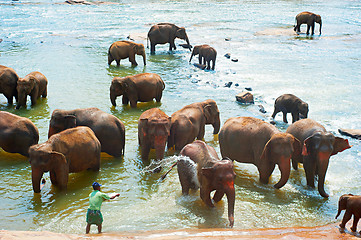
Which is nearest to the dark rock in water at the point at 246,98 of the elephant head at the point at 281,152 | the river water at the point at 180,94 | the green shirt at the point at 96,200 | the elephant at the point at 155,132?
the river water at the point at 180,94

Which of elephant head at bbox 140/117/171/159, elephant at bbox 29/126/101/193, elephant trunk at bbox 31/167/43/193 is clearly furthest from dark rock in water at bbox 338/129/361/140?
elephant trunk at bbox 31/167/43/193

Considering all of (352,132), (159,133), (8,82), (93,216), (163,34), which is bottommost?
(352,132)

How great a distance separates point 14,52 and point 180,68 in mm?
8032

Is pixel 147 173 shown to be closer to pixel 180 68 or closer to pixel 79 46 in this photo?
pixel 180 68

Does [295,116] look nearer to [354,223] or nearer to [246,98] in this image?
[246,98]

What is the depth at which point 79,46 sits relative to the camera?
22.6 metres

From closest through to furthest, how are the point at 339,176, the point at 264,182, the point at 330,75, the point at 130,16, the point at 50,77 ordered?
the point at 264,182
the point at 339,176
the point at 50,77
the point at 330,75
the point at 130,16

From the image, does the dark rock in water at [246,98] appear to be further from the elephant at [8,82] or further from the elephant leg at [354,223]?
the elephant leg at [354,223]

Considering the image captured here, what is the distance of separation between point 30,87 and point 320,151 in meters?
8.15

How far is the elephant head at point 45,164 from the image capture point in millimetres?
6988

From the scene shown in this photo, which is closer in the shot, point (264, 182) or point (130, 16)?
point (264, 182)

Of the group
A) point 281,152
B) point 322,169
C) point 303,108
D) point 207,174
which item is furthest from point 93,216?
point 303,108

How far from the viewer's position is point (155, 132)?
8.22m

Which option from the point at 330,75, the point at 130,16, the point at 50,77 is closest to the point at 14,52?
the point at 50,77
